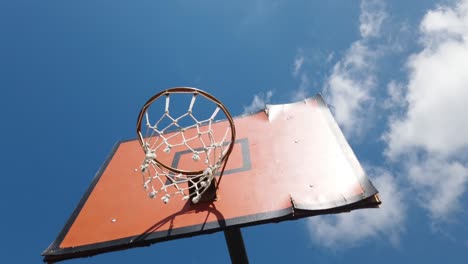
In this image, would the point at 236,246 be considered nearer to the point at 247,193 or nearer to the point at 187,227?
the point at 247,193

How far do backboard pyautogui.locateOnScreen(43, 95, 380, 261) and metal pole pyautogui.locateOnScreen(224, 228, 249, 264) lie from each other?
377 millimetres

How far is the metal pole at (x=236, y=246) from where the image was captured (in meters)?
2.95

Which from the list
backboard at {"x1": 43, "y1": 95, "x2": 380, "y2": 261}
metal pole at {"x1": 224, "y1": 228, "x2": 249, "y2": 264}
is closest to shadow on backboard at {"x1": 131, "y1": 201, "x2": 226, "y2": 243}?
backboard at {"x1": 43, "y1": 95, "x2": 380, "y2": 261}

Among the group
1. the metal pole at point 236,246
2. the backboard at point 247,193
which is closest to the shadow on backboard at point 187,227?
the backboard at point 247,193

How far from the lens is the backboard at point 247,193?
2512 mm

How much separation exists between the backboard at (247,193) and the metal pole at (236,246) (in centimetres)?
38

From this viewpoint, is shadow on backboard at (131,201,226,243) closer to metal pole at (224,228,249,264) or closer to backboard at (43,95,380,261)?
backboard at (43,95,380,261)

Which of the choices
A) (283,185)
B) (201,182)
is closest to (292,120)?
(283,185)

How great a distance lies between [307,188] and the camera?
2693mm

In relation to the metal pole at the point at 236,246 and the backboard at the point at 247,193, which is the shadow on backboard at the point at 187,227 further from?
the metal pole at the point at 236,246

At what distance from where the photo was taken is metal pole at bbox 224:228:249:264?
9.68 ft

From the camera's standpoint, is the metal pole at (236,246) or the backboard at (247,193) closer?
the backboard at (247,193)

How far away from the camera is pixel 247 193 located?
2.78 metres

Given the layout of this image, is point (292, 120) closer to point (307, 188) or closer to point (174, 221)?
point (307, 188)
